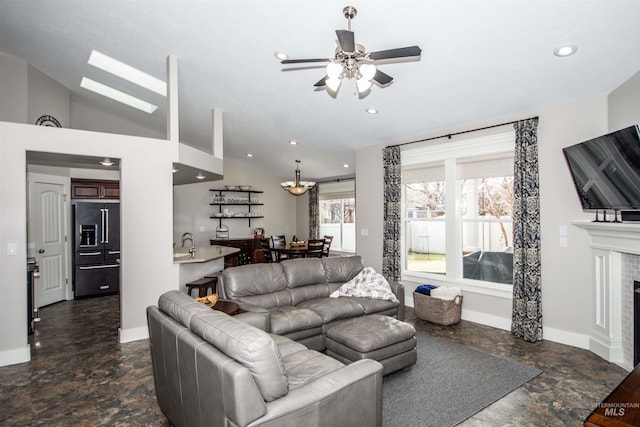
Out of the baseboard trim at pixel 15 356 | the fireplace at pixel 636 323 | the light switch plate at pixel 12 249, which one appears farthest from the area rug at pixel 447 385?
the light switch plate at pixel 12 249

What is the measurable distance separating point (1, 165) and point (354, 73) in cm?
375

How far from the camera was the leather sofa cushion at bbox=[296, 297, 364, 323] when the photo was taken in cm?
352

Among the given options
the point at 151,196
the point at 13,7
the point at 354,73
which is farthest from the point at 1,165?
the point at 354,73

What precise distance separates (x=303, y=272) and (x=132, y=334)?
7.21ft

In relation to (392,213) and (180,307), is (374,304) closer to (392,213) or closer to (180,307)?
(392,213)

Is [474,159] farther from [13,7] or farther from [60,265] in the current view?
[60,265]

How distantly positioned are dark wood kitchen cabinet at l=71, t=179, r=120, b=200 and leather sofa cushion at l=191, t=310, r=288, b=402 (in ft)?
19.7

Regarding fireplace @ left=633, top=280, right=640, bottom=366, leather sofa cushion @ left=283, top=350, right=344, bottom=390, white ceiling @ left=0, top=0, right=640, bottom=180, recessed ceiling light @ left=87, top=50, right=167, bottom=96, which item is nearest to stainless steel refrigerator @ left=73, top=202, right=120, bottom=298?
white ceiling @ left=0, top=0, right=640, bottom=180

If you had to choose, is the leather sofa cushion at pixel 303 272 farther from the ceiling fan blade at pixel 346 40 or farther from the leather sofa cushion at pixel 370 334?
the ceiling fan blade at pixel 346 40

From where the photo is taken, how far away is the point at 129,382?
3.00m

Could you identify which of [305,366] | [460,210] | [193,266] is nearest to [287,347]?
[305,366]

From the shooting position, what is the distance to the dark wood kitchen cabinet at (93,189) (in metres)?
6.23

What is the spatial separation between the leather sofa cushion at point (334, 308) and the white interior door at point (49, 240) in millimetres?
4688

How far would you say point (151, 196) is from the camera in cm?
422
